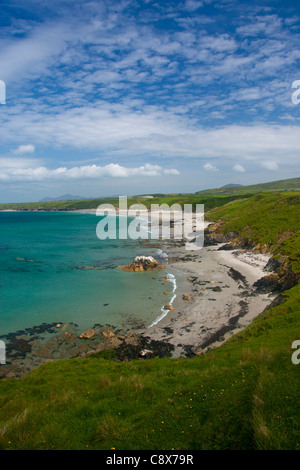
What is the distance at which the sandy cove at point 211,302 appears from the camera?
27656 mm

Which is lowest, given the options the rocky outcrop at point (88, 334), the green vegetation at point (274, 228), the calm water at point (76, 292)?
the rocky outcrop at point (88, 334)

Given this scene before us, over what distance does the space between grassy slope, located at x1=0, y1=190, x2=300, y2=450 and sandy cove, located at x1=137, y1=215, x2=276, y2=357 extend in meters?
11.4

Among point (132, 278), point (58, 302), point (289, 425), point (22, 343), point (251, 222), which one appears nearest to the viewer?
point (289, 425)

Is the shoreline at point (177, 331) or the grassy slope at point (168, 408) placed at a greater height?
the grassy slope at point (168, 408)

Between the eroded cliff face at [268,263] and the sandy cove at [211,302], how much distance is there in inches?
70.3

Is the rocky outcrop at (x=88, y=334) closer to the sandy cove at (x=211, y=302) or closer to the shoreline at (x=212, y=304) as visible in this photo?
the shoreline at (x=212, y=304)

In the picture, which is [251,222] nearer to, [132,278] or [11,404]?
[132,278]

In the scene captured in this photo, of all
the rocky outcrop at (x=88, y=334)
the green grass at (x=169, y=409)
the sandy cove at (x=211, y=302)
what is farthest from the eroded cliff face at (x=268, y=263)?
the rocky outcrop at (x=88, y=334)

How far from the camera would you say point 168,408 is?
376 inches

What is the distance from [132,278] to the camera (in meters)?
51.0

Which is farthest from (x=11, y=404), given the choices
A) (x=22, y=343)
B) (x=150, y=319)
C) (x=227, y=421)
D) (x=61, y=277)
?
(x=61, y=277)

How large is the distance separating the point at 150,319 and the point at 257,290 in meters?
17.9

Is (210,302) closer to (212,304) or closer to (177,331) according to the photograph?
(212,304)

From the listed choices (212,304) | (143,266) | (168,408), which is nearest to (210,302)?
(212,304)
